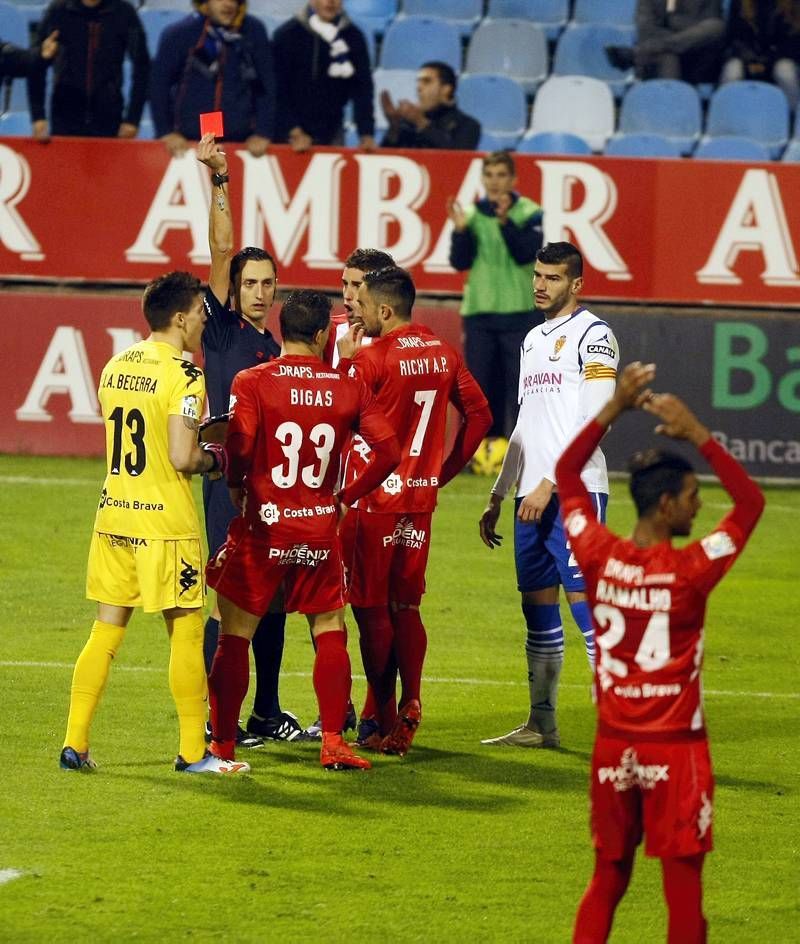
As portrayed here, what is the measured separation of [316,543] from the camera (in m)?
6.94

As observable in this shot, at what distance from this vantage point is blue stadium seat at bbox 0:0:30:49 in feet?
58.9

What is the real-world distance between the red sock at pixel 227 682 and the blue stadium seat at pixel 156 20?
476 inches

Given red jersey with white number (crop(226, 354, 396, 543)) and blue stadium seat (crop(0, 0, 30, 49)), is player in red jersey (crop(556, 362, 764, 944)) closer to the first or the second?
red jersey with white number (crop(226, 354, 396, 543))

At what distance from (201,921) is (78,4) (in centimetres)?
1074

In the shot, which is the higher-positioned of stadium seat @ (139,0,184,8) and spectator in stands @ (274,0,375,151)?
stadium seat @ (139,0,184,8)

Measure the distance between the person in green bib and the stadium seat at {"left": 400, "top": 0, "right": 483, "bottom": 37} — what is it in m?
4.79

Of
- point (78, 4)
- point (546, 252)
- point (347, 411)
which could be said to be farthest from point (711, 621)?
point (78, 4)

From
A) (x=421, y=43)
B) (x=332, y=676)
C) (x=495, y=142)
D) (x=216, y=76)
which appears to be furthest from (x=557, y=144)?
(x=332, y=676)

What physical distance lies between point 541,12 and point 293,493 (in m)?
13.2

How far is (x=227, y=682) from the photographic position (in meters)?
7.00

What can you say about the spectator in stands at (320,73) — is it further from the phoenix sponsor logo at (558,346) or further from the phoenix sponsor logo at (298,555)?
the phoenix sponsor logo at (298,555)

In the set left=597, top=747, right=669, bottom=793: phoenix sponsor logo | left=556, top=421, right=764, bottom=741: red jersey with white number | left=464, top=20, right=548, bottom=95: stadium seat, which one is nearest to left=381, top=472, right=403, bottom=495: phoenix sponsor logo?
left=556, top=421, right=764, bottom=741: red jersey with white number

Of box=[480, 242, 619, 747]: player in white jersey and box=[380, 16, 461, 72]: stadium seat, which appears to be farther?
box=[380, 16, 461, 72]: stadium seat

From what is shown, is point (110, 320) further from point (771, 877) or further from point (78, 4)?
point (771, 877)
